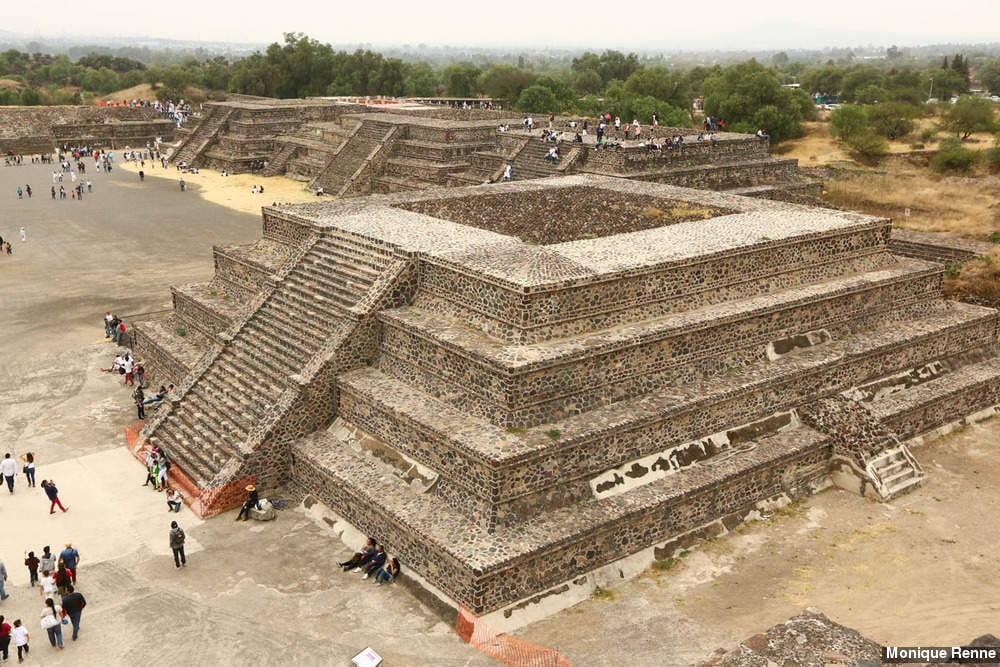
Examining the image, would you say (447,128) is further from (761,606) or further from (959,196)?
(761,606)

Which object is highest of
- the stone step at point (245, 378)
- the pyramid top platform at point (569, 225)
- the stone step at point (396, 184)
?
the pyramid top platform at point (569, 225)

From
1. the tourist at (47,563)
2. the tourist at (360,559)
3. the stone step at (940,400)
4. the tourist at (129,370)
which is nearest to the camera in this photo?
the tourist at (47,563)

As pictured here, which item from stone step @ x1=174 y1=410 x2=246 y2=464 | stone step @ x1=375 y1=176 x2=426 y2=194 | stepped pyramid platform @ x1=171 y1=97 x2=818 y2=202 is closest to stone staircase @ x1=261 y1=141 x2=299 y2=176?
stepped pyramid platform @ x1=171 y1=97 x2=818 y2=202

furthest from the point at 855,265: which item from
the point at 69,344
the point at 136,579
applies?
the point at 69,344

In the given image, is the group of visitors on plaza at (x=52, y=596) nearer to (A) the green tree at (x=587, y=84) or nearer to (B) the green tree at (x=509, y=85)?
(B) the green tree at (x=509, y=85)

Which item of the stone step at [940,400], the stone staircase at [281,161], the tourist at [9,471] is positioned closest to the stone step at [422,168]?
the stone staircase at [281,161]

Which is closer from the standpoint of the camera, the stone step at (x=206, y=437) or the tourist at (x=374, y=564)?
the tourist at (x=374, y=564)

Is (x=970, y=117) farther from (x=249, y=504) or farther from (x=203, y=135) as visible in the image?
(x=249, y=504)

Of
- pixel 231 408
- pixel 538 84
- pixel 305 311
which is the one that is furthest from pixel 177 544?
pixel 538 84
